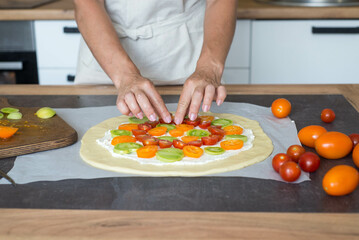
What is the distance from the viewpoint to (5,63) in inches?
88.1

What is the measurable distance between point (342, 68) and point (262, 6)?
49 cm

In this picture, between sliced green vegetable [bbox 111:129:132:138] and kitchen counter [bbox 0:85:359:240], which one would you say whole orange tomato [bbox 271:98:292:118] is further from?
kitchen counter [bbox 0:85:359:240]

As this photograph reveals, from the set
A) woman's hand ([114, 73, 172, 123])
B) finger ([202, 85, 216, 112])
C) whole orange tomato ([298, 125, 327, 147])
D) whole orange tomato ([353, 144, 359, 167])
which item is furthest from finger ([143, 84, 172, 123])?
whole orange tomato ([353, 144, 359, 167])

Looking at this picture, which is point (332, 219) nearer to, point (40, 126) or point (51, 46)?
point (40, 126)

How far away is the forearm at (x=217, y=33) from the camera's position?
4.28 ft

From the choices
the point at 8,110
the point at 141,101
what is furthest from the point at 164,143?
the point at 8,110

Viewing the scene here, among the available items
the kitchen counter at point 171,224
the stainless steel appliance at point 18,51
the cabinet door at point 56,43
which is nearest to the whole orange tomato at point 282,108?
the kitchen counter at point 171,224

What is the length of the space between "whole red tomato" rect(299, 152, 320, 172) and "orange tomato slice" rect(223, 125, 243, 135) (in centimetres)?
25

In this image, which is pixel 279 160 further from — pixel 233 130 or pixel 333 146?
pixel 233 130

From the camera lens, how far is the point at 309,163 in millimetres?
873

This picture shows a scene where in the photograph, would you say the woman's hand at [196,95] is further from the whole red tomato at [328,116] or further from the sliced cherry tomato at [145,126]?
the whole red tomato at [328,116]

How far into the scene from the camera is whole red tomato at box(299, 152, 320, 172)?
873mm

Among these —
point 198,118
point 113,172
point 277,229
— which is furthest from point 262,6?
point 277,229

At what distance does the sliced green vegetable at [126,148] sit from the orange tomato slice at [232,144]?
0.64ft
